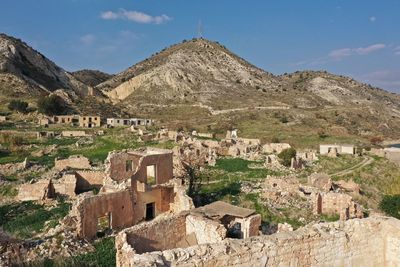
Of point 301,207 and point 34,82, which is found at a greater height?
point 34,82

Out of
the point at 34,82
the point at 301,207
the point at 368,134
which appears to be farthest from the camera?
the point at 34,82

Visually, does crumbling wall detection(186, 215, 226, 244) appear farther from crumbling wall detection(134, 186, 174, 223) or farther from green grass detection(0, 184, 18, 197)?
green grass detection(0, 184, 18, 197)

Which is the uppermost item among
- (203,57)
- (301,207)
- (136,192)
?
(203,57)

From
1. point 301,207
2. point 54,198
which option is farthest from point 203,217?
point 54,198

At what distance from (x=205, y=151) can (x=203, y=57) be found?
83068 millimetres

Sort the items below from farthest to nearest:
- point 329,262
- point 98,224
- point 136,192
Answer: point 136,192 < point 98,224 < point 329,262

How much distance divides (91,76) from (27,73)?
181 feet

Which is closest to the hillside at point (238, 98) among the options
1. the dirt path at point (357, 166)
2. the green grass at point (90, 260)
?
the dirt path at point (357, 166)

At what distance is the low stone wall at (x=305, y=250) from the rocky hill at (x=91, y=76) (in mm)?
132178

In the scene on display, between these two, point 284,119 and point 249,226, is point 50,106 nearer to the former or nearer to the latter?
point 284,119

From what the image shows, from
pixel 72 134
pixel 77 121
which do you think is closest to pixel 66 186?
pixel 72 134

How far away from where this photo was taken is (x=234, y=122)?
235 ft

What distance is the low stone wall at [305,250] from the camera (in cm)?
735

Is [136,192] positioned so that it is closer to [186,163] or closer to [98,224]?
[98,224]
